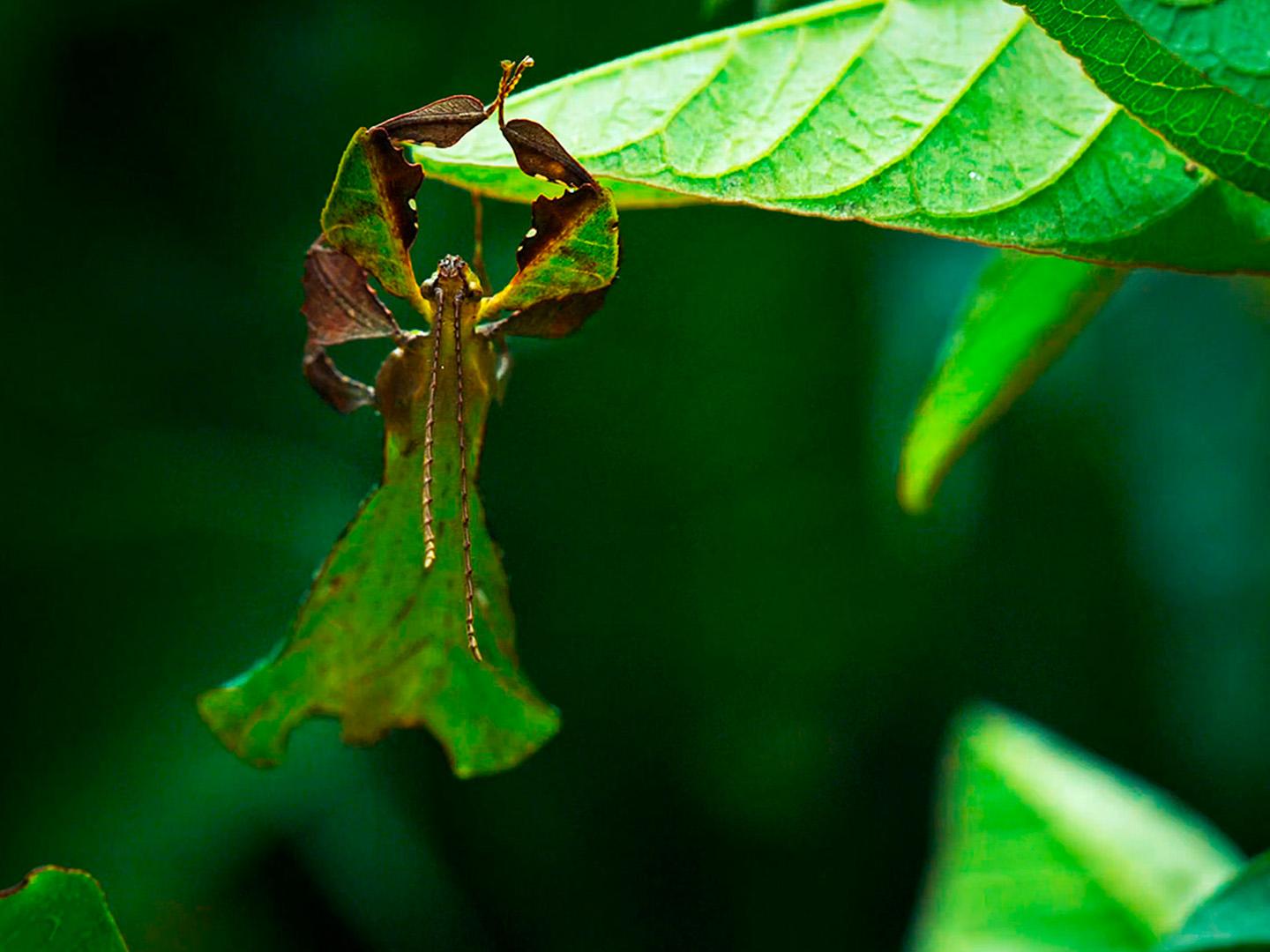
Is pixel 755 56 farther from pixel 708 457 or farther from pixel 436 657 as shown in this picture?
pixel 708 457

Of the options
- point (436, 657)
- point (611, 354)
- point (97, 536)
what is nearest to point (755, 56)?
point (436, 657)

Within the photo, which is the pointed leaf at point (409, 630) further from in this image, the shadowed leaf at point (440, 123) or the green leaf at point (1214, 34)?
the green leaf at point (1214, 34)

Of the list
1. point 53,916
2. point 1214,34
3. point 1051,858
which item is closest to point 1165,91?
point 1214,34

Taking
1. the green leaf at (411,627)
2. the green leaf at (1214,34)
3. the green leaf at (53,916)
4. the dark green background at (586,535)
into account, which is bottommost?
the dark green background at (586,535)

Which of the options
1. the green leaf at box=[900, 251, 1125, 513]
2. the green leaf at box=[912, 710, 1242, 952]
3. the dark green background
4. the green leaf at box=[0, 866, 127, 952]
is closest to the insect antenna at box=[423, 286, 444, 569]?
the green leaf at box=[0, 866, 127, 952]

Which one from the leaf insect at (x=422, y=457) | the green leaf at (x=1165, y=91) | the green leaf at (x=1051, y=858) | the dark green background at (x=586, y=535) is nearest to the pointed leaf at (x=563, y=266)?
the leaf insect at (x=422, y=457)

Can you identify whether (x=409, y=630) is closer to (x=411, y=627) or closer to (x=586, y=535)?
(x=411, y=627)
